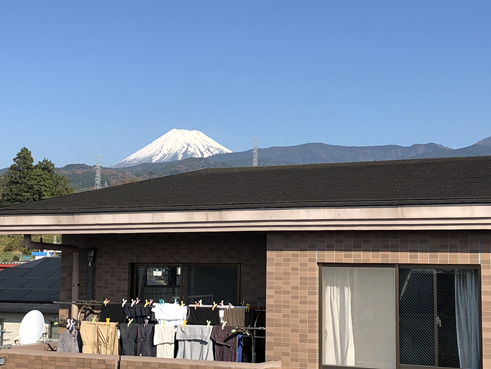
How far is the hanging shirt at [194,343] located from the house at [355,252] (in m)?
0.54

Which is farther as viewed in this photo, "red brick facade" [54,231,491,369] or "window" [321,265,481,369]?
"window" [321,265,481,369]

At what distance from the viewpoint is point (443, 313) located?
9.43 metres

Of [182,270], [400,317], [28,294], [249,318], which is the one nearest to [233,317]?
[249,318]

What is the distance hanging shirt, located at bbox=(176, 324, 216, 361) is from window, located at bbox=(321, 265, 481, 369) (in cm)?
193

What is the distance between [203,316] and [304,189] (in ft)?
9.10

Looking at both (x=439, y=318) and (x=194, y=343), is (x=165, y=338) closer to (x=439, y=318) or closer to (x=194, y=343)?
(x=194, y=343)

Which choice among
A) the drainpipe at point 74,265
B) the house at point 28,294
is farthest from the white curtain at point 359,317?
the house at point 28,294

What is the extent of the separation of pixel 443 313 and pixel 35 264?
45.7 ft

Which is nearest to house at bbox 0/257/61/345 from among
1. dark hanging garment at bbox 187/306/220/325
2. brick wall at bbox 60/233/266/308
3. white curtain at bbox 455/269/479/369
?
brick wall at bbox 60/233/266/308

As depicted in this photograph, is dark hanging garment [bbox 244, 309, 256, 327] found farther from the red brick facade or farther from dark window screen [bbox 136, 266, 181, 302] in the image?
dark window screen [bbox 136, 266, 181, 302]

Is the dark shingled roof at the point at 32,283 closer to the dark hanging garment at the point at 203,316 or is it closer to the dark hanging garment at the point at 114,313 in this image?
the dark hanging garment at the point at 114,313

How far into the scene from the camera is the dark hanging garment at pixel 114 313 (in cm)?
1152

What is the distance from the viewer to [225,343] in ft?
34.1

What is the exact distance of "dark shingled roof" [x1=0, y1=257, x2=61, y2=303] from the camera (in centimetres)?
1606
